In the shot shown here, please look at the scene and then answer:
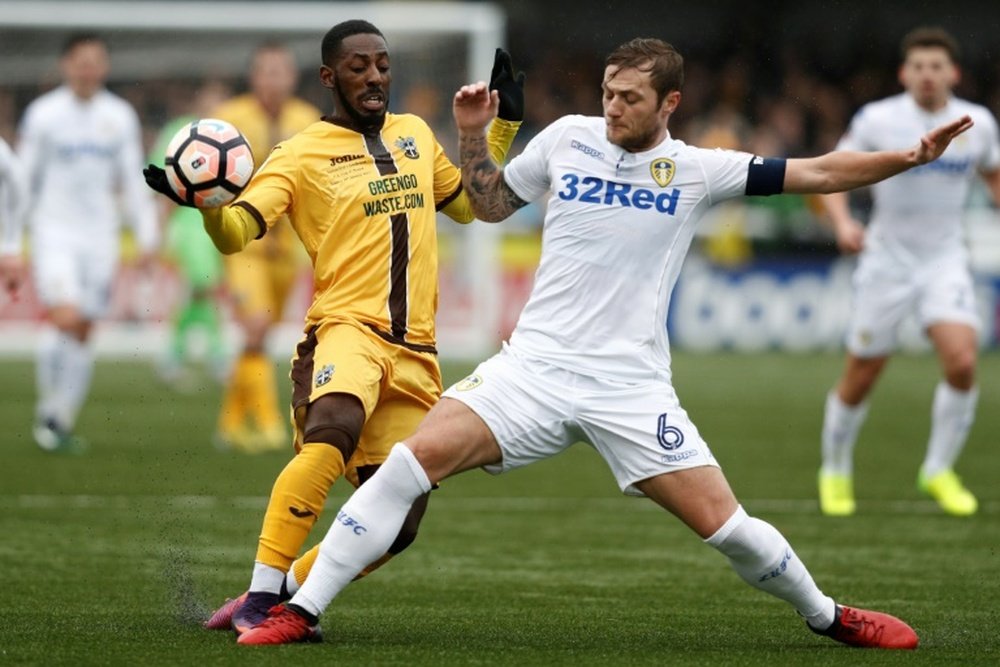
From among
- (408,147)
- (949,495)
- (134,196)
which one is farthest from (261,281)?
(408,147)

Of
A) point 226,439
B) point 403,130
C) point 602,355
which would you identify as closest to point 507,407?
point 602,355

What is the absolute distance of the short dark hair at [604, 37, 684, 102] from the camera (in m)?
6.29

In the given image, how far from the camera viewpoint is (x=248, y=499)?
36.3 feet

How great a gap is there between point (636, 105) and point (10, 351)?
16.8 m

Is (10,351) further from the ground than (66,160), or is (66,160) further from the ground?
(66,160)

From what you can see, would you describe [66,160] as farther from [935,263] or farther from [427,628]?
[427,628]

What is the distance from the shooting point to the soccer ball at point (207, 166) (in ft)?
20.6

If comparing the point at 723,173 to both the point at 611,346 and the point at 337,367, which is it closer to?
the point at 611,346

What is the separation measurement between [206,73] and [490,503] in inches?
458

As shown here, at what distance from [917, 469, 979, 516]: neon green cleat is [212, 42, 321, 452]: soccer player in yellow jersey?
4690 millimetres

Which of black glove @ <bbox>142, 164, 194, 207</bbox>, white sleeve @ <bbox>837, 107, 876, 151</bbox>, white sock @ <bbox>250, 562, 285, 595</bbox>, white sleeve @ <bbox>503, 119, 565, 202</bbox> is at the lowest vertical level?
white sock @ <bbox>250, 562, 285, 595</bbox>

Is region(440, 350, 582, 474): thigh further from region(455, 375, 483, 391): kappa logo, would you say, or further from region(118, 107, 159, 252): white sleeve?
region(118, 107, 159, 252): white sleeve

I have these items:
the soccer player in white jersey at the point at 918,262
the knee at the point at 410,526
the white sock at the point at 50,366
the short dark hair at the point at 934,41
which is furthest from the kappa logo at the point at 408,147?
the white sock at the point at 50,366

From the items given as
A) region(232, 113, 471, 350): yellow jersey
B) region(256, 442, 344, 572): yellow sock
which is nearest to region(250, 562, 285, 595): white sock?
region(256, 442, 344, 572): yellow sock
